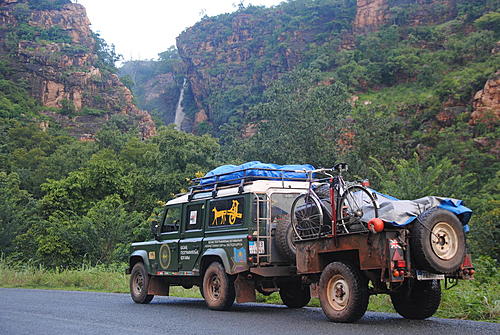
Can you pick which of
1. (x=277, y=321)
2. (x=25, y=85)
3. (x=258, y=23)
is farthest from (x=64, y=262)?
(x=258, y=23)

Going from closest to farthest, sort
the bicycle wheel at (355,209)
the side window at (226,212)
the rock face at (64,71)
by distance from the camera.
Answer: the bicycle wheel at (355,209) < the side window at (226,212) < the rock face at (64,71)

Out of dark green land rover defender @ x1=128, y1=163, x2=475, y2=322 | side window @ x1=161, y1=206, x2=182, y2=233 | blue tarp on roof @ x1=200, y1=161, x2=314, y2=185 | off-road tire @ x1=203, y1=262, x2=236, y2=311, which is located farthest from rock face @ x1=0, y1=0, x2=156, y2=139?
off-road tire @ x1=203, y1=262, x2=236, y2=311

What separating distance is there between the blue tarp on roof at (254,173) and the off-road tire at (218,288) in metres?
1.72

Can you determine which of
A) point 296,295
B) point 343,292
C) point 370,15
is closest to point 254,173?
point 296,295

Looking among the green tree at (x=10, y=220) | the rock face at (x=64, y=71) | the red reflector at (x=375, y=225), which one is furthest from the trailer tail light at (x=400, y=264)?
the rock face at (x=64, y=71)

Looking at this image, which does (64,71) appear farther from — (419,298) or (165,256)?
(419,298)

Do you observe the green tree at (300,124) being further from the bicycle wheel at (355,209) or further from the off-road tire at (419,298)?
the bicycle wheel at (355,209)

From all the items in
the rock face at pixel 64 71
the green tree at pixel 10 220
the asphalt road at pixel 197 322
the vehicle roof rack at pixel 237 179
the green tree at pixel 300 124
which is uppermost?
the rock face at pixel 64 71

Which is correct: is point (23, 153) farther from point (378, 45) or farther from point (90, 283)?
point (378, 45)

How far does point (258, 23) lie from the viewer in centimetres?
12112

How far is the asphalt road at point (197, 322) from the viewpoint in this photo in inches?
279

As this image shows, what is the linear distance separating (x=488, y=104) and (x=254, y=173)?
4088cm

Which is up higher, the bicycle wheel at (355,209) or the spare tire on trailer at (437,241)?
the bicycle wheel at (355,209)

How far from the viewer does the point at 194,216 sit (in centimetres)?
1137
